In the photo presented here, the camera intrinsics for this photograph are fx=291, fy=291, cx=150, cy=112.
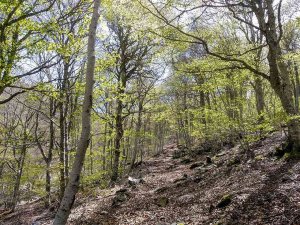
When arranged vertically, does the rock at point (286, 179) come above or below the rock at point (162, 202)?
above

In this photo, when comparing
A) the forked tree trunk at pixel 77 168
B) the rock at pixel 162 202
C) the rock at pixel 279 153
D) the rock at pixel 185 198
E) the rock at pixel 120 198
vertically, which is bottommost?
the rock at pixel 120 198

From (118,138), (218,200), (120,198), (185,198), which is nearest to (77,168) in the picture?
(218,200)

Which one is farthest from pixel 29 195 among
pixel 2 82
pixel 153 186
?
pixel 2 82

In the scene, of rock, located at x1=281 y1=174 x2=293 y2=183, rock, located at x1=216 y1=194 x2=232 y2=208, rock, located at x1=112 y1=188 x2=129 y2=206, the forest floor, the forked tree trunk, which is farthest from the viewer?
rock, located at x1=112 y1=188 x2=129 y2=206

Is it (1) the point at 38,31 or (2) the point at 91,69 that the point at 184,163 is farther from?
(2) the point at 91,69

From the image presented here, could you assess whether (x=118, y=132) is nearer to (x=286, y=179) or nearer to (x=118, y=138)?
(x=118, y=138)

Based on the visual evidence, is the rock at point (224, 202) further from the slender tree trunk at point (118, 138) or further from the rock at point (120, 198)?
the slender tree trunk at point (118, 138)

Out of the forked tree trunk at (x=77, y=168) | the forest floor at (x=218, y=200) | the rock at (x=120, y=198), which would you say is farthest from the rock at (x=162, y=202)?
the forked tree trunk at (x=77, y=168)

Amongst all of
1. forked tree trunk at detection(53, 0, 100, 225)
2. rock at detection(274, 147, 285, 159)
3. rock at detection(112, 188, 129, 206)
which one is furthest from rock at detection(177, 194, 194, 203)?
forked tree trunk at detection(53, 0, 100, 225)

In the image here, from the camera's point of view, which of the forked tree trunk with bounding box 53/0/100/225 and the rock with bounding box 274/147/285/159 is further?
the rock with bounding box 274/147/285/159

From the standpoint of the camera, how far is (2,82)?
7.51 metres

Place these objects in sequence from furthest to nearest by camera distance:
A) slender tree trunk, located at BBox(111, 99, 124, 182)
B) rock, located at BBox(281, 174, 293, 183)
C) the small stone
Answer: slender tree trunk, located at BBox(111, 99, 124, 182), the small stone, rock, located at BBox(281, 174, 293, 183)

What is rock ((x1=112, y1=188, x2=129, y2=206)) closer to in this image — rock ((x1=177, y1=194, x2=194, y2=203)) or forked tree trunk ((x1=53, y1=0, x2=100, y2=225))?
rock ((x1=177, y1=194, x2=194, y2=203))

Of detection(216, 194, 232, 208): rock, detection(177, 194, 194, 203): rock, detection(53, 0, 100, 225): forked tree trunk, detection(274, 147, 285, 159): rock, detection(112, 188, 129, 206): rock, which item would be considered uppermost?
detection(53, 0, 100, 225): forked tree trunk
